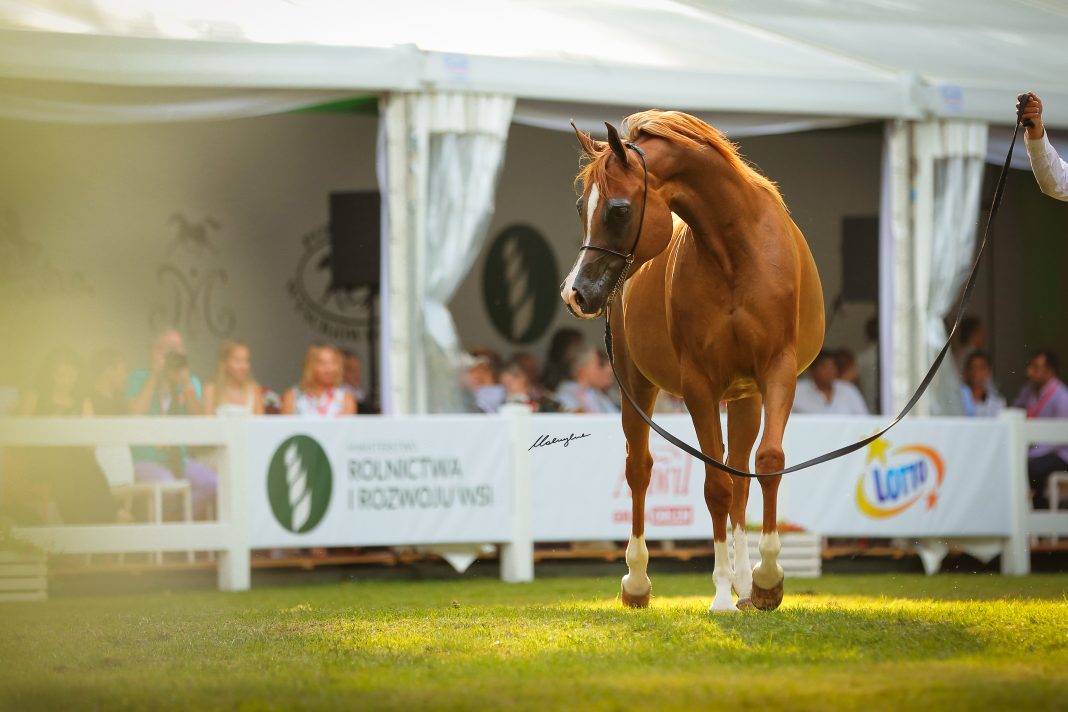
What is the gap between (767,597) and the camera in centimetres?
557

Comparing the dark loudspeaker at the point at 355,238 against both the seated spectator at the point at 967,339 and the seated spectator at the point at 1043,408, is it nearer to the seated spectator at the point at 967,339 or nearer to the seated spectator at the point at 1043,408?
the seated spectator at the point at 967,339

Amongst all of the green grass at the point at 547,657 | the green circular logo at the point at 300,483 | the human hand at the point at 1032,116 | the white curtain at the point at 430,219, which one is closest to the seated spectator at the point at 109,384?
the green circular logo at the point at 300,483

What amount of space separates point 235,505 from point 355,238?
13.8 ft

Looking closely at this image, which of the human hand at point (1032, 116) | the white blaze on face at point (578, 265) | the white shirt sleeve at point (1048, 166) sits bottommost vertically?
the white blaze on face at point (578, 265)

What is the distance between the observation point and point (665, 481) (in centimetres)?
1001

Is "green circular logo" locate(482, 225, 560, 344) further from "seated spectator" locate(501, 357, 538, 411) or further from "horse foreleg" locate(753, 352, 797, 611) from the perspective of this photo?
"horse foreleg" locate(753, 352, 797, 611)

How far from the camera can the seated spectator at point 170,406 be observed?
9773 mm

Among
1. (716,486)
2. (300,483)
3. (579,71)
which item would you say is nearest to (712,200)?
(716,486)

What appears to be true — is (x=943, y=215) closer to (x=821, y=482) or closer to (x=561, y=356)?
(x=821, y=482)

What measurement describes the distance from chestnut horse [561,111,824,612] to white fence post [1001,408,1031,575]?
5.24 m

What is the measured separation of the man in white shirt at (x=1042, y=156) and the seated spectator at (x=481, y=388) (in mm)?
5650

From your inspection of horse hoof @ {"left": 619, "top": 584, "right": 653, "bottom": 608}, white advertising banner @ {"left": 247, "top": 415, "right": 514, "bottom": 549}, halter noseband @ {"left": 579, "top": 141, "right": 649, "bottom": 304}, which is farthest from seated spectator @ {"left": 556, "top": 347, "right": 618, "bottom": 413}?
halter noseband @ {"left": 579, "top": 141, "right": 649, "bottom": 304}

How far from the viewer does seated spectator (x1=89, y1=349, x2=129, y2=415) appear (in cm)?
1027
